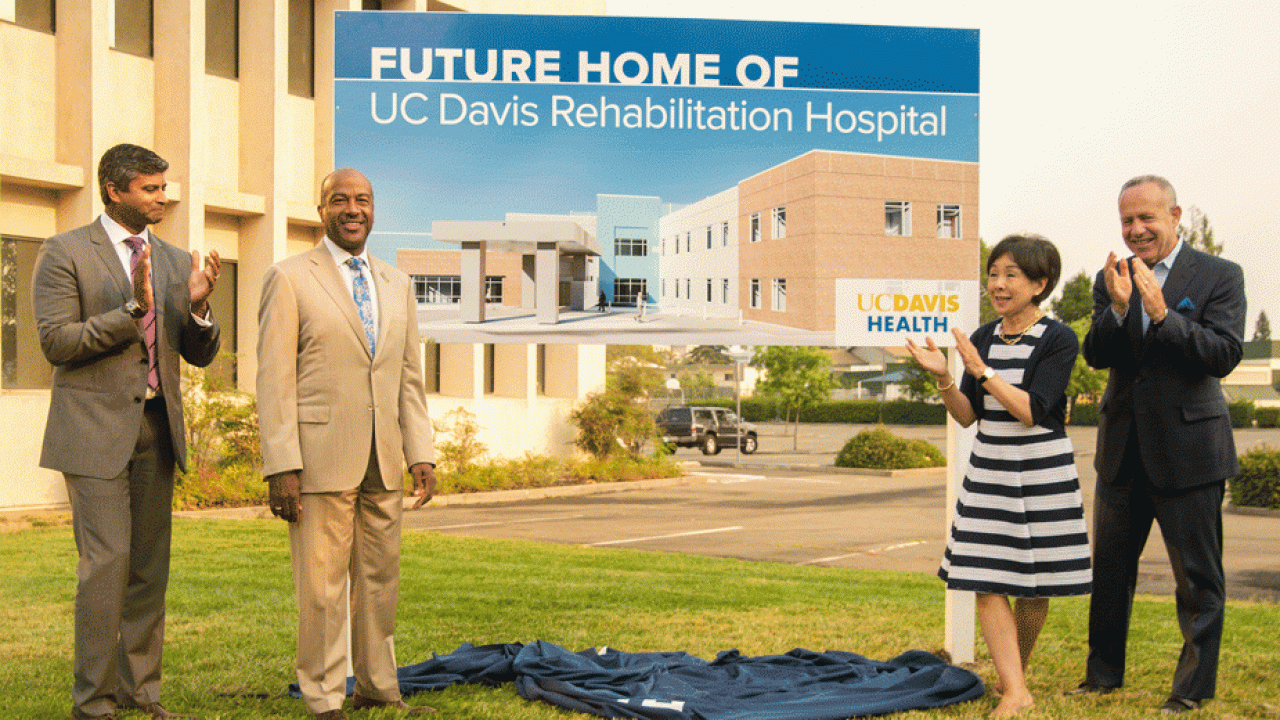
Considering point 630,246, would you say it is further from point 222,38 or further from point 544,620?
point 222,38

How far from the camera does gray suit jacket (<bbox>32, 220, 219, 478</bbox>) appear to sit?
4309mm

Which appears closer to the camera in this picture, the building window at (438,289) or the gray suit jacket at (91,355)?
the gray suit jacket at (91,355)

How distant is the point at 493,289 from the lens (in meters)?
6.38

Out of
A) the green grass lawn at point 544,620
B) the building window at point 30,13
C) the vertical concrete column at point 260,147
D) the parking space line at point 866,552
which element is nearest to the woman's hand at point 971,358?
the green grass lawn at point 544,620

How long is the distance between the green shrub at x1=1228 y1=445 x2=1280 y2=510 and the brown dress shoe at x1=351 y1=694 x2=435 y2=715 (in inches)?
757

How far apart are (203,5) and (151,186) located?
15955mm

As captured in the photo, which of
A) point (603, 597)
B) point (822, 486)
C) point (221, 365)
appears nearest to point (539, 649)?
point (603, 597)

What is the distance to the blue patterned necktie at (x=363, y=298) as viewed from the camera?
4.69 m

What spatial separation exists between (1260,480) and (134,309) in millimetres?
20857

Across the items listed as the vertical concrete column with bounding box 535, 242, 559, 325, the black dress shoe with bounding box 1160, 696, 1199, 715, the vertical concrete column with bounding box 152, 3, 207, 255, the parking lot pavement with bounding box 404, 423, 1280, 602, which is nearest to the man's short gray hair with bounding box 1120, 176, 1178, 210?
Result: the black dress shoe with bounding box 1160, 696, 1199, 715

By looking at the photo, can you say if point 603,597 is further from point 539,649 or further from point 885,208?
point 885,208

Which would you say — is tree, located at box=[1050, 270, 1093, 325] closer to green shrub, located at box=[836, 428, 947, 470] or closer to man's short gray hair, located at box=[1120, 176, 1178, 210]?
green shrub, located at box=[836, 428, 947, 470]

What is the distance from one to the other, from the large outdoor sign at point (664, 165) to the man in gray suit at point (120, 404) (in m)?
1.67

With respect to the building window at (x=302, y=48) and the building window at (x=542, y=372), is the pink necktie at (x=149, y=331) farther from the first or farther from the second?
the building window at (x=542, y=372)
